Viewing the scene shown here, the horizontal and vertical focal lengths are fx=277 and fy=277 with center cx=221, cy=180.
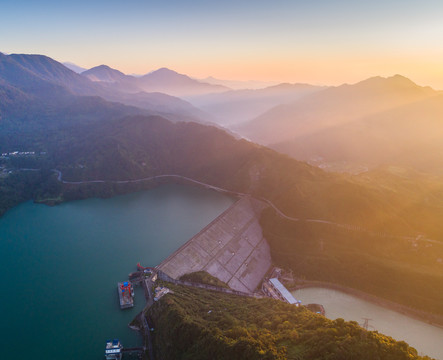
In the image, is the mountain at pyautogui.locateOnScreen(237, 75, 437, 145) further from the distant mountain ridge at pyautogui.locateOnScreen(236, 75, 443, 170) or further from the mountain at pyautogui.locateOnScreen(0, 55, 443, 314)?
the mountain at pyautogui.locateOnScreen(0, 55, 443, 314)

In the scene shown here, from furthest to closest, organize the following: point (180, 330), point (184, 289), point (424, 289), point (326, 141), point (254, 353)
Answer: point (326, 141), point (424, 289), point (184, 289), point (180, 330), point (254, 353)

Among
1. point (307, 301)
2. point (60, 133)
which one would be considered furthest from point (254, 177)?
point (60, 133)

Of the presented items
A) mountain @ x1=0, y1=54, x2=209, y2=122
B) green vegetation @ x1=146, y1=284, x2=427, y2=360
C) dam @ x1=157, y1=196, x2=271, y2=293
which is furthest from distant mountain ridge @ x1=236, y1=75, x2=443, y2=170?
green vegetation @ x1=146, y1=284, x2=427, y2=360

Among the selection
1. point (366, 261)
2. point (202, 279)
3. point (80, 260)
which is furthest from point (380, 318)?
point (80, 260)

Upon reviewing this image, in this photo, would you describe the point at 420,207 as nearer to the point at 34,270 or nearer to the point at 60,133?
the point at 34,270

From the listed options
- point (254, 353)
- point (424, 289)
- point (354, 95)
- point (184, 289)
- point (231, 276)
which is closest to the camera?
point (254, 353)

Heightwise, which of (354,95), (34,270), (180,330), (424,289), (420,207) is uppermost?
(354,95)

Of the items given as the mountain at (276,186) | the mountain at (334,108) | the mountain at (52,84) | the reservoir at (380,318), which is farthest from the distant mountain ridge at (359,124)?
the reservoir at (380,318)
